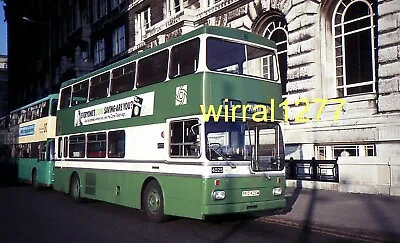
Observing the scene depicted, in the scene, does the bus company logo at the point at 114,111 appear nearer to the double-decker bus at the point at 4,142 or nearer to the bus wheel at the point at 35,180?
the bus wheel at the point at 35,180

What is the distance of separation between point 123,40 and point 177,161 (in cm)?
2672

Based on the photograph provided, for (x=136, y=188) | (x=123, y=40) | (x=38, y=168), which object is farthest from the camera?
(x=123, y=40)

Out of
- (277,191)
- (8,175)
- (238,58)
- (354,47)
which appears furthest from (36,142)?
(354,47)

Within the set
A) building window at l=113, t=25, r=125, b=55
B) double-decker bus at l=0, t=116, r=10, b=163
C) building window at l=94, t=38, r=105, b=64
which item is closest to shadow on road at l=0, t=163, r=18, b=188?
double-decker bus at l=0, t=116, r=10, b=163

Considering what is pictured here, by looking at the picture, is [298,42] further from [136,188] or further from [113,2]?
[113,2]

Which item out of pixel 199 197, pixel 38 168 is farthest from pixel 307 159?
pixel 38 168

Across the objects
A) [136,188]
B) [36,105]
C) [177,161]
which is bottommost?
[136,188]

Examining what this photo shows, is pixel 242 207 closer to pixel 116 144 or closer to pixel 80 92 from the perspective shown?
pixel 116 144

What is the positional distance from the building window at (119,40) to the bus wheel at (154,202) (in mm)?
25301

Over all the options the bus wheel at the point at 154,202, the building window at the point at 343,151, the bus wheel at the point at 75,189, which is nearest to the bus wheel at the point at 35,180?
the bus wheel at the point at 75,189

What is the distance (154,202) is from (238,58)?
4.12 m

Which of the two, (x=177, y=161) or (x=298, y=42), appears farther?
(x=298, y=42)

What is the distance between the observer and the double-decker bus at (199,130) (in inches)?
385

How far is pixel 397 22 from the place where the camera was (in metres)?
15.0
